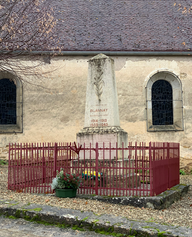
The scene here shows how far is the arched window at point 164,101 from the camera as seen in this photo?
12039 millimetres

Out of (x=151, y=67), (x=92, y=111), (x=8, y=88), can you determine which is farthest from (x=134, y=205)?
(x=8, y=88)

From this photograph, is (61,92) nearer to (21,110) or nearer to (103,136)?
(21,110)

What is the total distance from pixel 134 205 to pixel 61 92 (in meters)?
7.31

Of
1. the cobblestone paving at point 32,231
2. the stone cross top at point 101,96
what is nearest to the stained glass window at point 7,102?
the stone cross top at point 101,96

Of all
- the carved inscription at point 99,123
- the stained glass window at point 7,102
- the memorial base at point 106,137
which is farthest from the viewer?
the stained glass window at point 7,102

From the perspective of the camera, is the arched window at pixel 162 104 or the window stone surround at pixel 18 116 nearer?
the window stone surround at pixel 18 116

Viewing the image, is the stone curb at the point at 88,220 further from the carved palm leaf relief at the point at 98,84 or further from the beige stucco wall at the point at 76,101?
the beige stucco wall at the point at 76,101

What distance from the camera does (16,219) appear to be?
454cm

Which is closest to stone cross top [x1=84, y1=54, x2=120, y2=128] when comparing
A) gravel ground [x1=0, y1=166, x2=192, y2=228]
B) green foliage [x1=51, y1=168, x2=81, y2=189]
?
green foliage [x1=51, y1=168, x2=81, y2=189]

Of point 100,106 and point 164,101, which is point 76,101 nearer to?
point 164,101

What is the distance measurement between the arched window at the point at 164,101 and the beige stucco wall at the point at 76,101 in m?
0.22

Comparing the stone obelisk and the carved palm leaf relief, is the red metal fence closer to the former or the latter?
the stone obelisk

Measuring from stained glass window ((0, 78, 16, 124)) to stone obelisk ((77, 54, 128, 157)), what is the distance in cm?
563

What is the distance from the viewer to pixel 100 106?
24.7 feet
